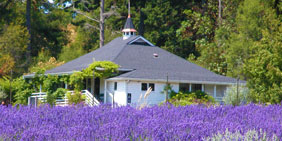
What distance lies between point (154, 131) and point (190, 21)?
36.8 metres

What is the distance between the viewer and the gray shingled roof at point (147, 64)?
2888 centimetres

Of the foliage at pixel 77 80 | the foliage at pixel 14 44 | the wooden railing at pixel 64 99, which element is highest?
the foliage at pixel 14 44

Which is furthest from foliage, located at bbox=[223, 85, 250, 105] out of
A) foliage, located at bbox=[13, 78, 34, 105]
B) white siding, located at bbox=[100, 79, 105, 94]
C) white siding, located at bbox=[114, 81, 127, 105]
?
foliage, located at bbox=[13, 78, 34, 105]

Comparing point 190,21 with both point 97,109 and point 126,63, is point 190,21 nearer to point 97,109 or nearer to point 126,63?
point 126,63

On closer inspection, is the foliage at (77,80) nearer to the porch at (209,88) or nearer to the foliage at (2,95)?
the foliage at (2,95)

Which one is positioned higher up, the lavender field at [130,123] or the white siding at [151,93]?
the lavender field at [130,123]

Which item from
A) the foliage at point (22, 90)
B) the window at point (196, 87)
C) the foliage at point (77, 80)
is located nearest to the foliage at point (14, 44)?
the foliage at point (22, 90)

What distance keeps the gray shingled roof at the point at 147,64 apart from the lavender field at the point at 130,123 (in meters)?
17.1

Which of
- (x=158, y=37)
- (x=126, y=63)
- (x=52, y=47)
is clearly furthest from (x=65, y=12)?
(x=126, y=63)

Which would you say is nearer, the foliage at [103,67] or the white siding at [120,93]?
the white siding at [120,93]

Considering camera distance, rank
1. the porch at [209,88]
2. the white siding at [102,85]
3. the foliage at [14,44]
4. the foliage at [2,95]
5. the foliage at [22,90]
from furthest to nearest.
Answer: the foliage at [14,44] < the foliage at [22,90] < the foliage at [2,95] < the white siding at [102,85] < the porch at [209,88]

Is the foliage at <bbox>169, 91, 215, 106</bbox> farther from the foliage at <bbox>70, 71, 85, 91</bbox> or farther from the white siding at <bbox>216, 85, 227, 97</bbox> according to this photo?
the foliage at <bbox>70, 71, 85, 91</bbox>

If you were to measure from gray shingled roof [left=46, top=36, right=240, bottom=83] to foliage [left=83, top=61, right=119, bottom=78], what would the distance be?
1040mm

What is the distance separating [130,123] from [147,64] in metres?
23.6
